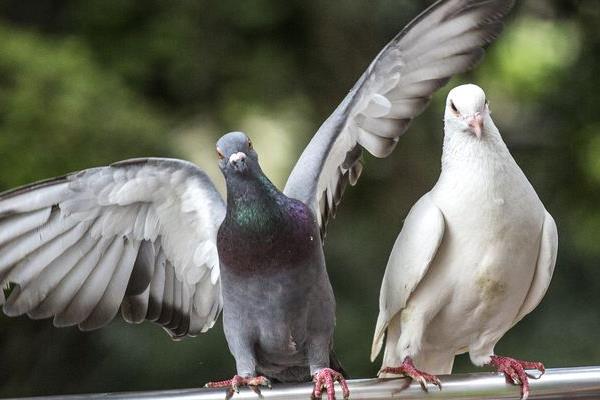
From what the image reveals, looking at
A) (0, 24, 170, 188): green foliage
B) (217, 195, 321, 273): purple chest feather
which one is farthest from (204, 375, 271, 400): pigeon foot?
(0, 24, 170, 188): green foliage

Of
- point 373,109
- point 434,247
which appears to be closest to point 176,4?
point 373,109

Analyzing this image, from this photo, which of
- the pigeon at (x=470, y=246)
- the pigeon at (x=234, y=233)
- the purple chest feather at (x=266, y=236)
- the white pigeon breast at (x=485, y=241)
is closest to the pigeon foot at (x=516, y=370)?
the pigeon at (x=470, y=246)

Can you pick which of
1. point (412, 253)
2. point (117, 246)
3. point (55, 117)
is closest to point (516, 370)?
point (412, 253)

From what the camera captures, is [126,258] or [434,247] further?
[126,258]

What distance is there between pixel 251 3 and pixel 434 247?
2.96 meters

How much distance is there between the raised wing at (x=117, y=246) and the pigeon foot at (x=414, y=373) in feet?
1.70

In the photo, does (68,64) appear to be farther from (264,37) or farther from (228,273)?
(228,273)

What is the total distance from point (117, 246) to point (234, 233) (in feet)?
1.17

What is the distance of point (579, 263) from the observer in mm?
5078

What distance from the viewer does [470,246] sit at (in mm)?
2326

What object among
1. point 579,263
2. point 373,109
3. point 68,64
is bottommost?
point 579,263

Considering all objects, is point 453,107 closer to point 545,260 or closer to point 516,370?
point 545,260

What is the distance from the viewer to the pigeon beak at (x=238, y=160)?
85.7 inches

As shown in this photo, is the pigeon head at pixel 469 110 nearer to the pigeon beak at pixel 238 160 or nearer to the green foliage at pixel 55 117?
the pigeon beak at pixel 238 160
